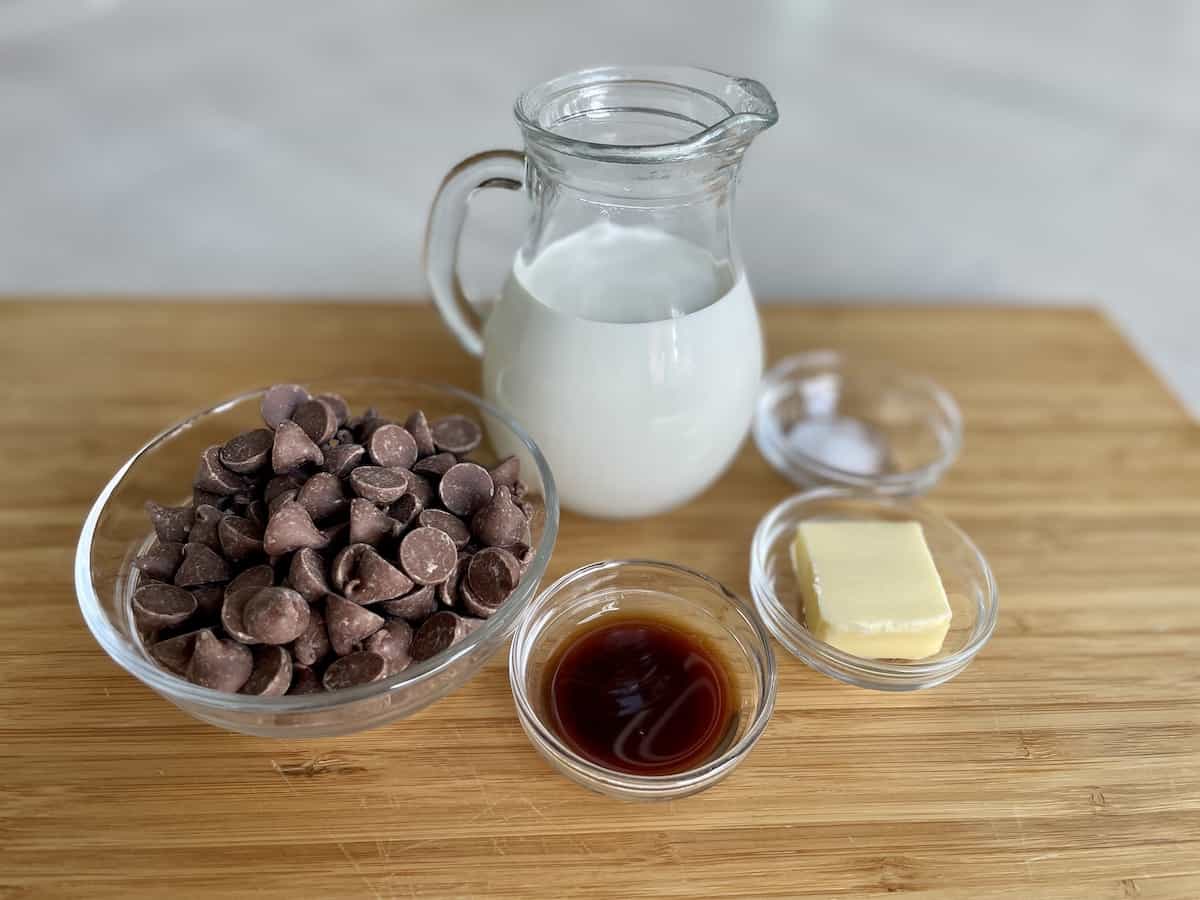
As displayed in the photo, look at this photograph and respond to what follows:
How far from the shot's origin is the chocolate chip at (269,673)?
67 cm

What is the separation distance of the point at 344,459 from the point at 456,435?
0.46ft

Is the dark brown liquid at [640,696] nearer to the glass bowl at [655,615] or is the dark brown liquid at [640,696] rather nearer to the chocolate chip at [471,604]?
the glass bowl at [655,615]

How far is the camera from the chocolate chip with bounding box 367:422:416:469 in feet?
2.64

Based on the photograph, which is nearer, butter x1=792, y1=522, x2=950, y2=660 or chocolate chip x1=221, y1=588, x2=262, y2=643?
chocolate chip x1=221, y1=588, x2=262, y2=643

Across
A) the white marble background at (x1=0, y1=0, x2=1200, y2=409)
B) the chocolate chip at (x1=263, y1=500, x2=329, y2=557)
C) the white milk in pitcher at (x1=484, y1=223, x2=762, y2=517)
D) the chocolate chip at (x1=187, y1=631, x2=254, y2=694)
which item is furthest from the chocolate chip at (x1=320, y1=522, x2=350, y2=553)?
the white marble background at (x1=0, y1=0, x2=1200, y2=409)

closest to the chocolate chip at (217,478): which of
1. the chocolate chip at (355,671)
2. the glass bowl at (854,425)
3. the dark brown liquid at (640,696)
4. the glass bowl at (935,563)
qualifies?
the chocolate chip at (355,671)

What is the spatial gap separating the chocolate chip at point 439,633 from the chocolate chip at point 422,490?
0.11 meters

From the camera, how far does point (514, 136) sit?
4.07 feet

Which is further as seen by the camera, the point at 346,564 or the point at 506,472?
the point at 506,472

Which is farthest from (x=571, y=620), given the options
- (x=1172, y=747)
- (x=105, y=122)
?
(x=105, y=122)

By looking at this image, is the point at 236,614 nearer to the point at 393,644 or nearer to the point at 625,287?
the point at 393,644

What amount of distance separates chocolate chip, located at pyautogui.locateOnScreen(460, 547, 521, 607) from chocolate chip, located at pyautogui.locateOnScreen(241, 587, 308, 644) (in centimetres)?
14

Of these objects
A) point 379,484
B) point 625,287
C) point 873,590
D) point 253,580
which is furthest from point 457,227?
point 873,590

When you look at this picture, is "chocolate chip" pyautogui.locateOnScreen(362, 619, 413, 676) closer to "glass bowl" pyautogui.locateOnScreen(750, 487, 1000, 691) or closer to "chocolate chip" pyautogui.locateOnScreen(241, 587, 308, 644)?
"chocolate chip" pyautogui.locateOnScreen(241, 587, 308, 644)
